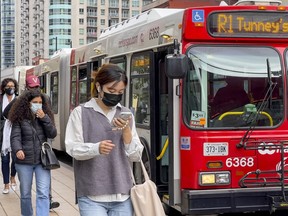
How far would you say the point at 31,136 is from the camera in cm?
645

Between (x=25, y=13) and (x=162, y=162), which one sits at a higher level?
(x=25, y=13)

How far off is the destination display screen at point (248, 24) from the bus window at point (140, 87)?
1.35 m

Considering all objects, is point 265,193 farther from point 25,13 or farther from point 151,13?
point 25,13

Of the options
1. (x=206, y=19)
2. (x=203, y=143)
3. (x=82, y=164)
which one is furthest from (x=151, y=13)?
(x=82, y=164)

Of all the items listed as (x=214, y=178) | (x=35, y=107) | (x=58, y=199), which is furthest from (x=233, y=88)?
(x=58, y=199)

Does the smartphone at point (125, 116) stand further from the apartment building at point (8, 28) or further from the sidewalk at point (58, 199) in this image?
the apartment building at point (8, 28)

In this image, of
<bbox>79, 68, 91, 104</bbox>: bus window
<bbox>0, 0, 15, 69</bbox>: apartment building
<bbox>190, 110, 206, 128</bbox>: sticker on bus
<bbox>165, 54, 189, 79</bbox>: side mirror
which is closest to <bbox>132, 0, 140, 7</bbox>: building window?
<bbox>0, 0, 15, 69</bbox>: apartment building

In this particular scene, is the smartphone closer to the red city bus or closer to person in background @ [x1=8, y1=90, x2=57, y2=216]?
the red city bus

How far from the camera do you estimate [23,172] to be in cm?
642

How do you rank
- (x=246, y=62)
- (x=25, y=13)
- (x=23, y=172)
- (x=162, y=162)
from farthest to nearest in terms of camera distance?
(x=25, y=13) → (x=162, y=162) → (x=246, y=62) → (x=23, y=172)

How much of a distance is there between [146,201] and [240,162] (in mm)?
2961

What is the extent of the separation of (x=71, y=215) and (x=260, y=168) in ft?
9.01

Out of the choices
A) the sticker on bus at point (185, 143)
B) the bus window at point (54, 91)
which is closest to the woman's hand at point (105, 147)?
the sticker on bus at point (185, 143)

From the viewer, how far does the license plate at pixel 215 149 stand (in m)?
6.61
